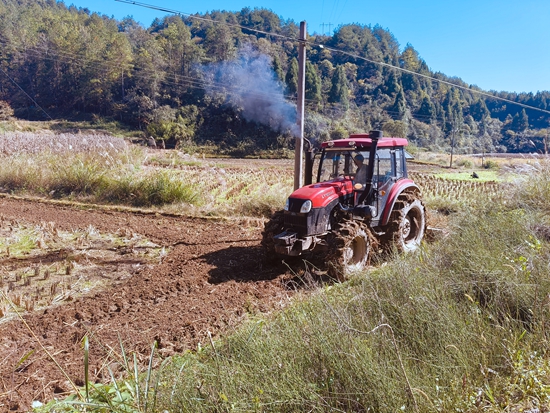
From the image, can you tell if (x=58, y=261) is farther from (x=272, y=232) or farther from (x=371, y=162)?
(x=371, y=162)

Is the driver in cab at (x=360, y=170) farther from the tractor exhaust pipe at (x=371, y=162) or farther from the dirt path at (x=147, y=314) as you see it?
the dirt path at (x=147, y=314)

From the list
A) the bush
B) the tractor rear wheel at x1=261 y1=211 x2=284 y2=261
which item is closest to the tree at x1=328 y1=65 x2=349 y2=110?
the tractor rear wheel at x1=261 y1=211 x2=284 y2=261

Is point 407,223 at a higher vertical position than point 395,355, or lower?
higher

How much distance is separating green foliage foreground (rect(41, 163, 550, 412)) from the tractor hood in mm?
1814

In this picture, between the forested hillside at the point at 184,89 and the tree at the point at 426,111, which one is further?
the tree at the point at 426,111

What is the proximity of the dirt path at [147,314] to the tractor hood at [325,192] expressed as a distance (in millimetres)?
1221

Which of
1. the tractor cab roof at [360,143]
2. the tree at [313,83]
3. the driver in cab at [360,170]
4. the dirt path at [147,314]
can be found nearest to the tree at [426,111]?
the tree at [313,83]

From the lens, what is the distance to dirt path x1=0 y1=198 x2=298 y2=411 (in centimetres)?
322

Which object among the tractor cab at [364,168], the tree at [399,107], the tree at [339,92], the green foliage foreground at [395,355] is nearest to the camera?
the green foliage foreground at [395,355]

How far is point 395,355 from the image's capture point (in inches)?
96.3

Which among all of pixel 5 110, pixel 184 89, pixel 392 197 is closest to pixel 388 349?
pixel 392 197

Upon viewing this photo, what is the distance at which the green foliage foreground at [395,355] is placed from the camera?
2.13m

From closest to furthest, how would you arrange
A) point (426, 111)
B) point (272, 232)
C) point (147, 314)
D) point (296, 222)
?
point (147, 314) < point (296, 222) < point (272, 232) < point (426, 111)

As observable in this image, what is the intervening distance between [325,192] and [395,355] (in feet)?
10.2
